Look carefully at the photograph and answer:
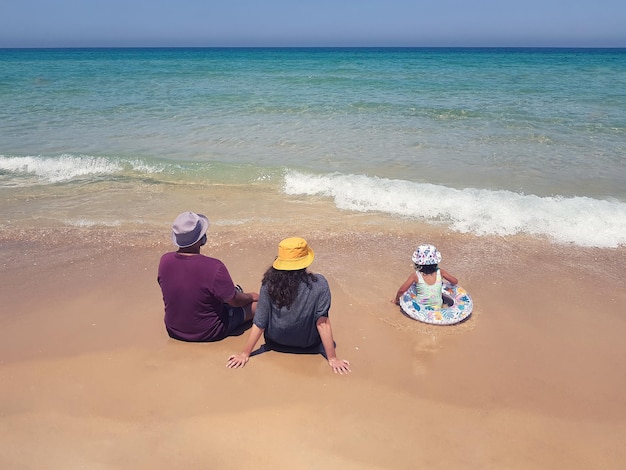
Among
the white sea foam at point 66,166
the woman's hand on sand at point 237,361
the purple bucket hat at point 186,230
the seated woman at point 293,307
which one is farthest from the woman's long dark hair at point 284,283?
the white sea foam at point 66,166

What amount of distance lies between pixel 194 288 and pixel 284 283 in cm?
76

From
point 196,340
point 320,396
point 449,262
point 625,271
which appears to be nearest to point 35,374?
point 196,340

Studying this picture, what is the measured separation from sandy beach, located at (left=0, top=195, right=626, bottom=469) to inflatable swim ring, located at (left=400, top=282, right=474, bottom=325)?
80mm

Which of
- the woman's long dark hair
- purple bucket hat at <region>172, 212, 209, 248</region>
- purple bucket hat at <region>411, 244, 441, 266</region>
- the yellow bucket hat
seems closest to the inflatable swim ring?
purple bucket hat at <region>411, 244, 441, 266</region>

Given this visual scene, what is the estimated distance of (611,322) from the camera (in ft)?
14.1

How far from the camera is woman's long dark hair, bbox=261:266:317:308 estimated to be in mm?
3365

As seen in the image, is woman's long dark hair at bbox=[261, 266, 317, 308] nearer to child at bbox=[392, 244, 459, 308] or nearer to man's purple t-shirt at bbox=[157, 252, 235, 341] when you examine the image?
man's purple t-shirt at bbox=[157, 252, 235, 341]

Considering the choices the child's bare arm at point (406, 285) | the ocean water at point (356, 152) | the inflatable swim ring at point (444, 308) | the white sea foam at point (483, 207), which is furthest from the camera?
the ocean water at point (356, 152)

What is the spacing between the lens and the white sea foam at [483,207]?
633cm

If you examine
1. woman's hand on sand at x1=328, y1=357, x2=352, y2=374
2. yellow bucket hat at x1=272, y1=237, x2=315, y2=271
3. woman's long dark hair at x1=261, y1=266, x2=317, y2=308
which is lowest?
woman's hand on sand at x1=328, y1=357, x2=352, y2=374

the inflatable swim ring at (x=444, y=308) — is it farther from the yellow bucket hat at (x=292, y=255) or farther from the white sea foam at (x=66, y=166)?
the white sea foam at (x=66, y=166)

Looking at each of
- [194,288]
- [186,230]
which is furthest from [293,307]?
[186,230]

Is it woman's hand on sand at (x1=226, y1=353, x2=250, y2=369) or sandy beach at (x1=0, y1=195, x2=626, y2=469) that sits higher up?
woman's hand on sand at (x1=226, y1=353, x2=250, y2=369)

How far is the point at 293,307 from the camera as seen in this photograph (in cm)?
347
